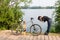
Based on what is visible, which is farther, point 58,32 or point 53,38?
point 58,32

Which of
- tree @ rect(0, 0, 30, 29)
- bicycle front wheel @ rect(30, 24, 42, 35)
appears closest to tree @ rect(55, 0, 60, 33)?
bicycle front wheel @ rect(30, 24, 42, 35)

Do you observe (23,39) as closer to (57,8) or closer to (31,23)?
(31,23)

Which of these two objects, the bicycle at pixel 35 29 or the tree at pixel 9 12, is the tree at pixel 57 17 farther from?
the tree at pixel 9 12

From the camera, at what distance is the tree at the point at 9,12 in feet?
46.4

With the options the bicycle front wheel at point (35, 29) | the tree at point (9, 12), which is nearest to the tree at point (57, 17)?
the bicycle front wheel at point (35, 29)

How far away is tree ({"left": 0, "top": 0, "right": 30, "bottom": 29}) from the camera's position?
557 inches

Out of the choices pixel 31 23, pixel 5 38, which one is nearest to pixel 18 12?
pixel 31 23

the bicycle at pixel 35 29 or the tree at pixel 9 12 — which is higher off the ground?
the tree at pixel 9 12

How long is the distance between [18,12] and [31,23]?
2.54 m

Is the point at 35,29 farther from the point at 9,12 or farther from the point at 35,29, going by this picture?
the point at 9,12

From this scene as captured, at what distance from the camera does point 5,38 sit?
423 inches

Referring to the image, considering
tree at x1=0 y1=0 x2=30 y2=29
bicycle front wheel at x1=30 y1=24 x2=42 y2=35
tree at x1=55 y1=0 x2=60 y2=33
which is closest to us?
bicycle front wheel at x1=30 y1=24 x2=42 y2=35

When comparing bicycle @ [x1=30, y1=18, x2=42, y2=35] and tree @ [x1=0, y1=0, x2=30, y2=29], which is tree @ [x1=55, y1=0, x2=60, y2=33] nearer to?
bicycle @ [x1=30, y1=18, x2=42, y2=35]

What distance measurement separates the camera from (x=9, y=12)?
14.2 m
